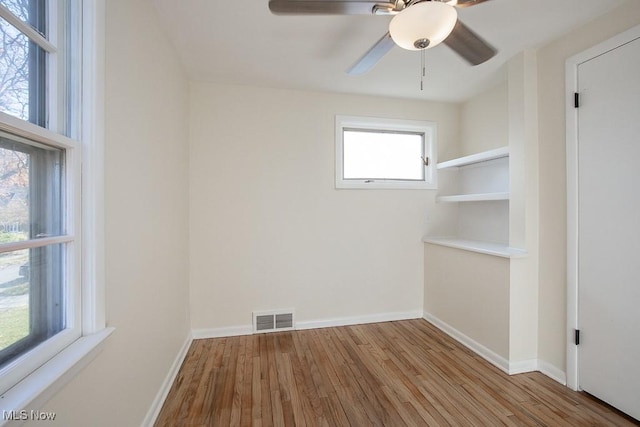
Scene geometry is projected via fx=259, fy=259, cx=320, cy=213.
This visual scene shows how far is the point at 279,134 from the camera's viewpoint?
2.62 metres

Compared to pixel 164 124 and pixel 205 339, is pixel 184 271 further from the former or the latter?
pixel 164 124

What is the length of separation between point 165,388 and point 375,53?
247 cm

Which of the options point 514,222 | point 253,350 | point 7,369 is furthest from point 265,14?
point 253,350

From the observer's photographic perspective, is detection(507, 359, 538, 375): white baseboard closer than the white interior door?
No

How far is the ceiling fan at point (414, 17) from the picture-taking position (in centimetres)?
105

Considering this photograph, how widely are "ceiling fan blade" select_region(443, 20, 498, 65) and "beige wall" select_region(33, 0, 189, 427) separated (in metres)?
1.59

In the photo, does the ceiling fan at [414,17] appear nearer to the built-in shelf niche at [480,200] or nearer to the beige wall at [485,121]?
the built-in shelf niche at [480,200]

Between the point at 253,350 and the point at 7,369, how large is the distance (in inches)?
69.7

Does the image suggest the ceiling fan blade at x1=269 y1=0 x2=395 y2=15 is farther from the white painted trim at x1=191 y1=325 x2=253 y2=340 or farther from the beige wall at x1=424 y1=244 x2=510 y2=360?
Result: the white painted trim at x1=191 y1=325 x2=253 y2=340

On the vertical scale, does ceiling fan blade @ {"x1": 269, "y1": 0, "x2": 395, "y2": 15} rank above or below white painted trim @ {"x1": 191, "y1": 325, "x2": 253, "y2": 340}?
above

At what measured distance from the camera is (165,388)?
1688 millimetres

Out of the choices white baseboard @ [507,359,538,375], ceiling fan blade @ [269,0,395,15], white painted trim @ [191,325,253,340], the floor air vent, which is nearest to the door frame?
white baseboard @ [507,359,538,375]

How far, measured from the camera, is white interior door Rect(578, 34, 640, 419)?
4.85 feet

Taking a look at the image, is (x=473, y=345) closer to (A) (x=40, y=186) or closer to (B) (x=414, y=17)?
(B) (x=414, y=17)
